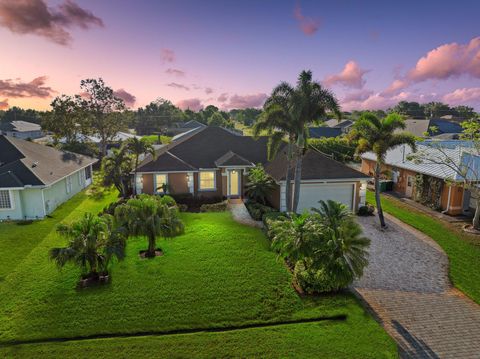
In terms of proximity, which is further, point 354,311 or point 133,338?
point 354,311

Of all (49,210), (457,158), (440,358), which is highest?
(457,158)

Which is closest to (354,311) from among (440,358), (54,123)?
(440,358)

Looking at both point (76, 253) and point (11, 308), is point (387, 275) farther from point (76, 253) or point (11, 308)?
point (11, 308)

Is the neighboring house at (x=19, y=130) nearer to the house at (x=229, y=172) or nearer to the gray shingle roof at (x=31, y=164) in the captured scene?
the gray shingle roof at (x=31, y=164)

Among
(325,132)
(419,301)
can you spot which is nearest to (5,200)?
(419,301)

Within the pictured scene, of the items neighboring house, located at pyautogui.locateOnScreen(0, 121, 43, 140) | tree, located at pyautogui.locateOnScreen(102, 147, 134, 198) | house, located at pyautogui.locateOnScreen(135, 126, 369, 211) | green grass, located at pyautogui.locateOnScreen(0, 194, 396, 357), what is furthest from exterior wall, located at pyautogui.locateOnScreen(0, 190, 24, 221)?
neighboring house, located at pyautogui.locateOnScreen(0, 121, 43, 140)

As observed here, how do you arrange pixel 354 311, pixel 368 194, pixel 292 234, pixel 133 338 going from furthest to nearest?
pixel 368 194 → pixel 292 234 → pixel 354 311 → pixel 133 338

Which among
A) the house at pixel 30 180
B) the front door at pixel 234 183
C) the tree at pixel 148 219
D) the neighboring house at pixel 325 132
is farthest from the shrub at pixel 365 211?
the neighboring house at pixel 325 132
